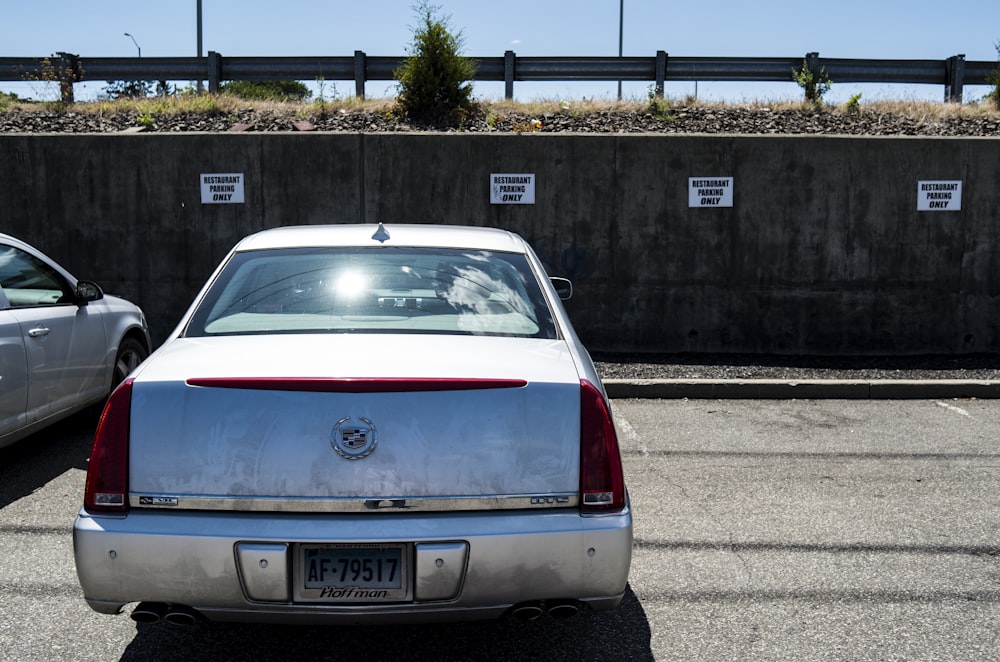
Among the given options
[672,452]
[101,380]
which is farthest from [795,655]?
[101,380]

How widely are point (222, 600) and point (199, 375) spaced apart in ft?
2.29

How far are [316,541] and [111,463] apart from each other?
71cm

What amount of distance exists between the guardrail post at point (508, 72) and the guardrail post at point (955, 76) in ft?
22.8

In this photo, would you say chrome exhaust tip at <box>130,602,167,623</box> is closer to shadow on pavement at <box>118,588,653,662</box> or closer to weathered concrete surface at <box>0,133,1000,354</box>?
shadow on pavement at <box>118,588,653,662</box>

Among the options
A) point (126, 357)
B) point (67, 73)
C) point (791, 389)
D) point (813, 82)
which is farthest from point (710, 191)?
point (67, 73)

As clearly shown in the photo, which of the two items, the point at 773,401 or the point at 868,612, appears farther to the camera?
the point at 773,401

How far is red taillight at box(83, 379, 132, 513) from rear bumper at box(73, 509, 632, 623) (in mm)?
55

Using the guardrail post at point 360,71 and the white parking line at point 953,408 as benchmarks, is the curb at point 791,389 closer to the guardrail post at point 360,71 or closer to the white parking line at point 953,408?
the white parking line at point 953,408

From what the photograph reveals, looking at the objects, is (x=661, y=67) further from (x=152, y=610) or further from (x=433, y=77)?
(x=152, y=610)

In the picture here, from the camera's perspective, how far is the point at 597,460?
3.08 metres

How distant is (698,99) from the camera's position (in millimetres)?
14289

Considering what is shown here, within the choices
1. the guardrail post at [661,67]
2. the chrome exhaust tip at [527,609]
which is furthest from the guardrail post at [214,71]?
the chrome exhaust tip at [527,609]

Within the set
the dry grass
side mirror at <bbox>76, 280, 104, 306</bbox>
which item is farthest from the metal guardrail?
side mirror at <bbox>76, 280, 104, 306</bbox>

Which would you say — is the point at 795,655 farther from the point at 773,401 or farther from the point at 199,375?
the point at 773,401
